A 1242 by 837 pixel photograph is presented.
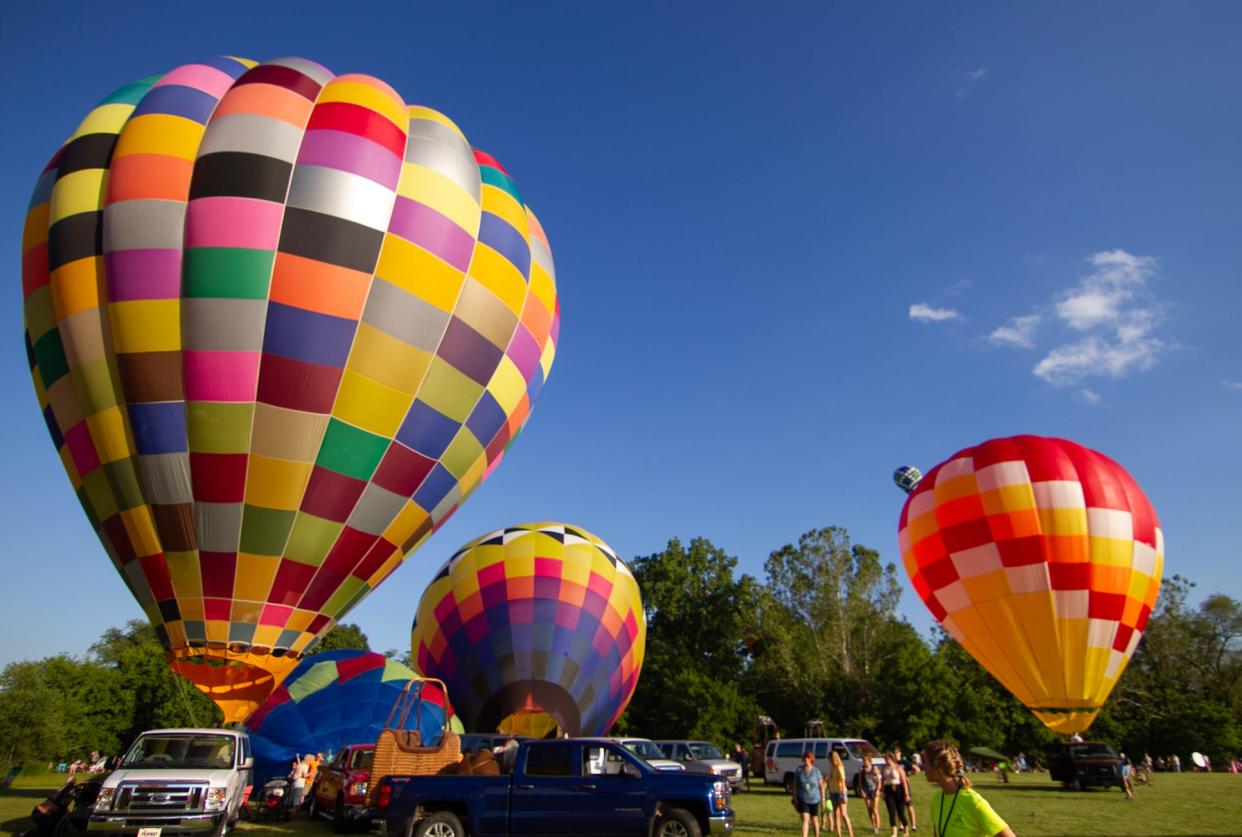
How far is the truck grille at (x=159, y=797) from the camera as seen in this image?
8.64 m

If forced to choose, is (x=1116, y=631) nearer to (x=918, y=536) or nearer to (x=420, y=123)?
(x=918, y=536)

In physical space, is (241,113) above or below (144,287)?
above

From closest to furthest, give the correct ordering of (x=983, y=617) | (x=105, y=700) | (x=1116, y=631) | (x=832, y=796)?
(x=832, y=796)
(x=1116, y=631)
(x=983, y=617)
(x=105, y=700)

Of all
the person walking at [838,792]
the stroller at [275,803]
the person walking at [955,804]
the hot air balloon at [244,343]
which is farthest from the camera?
the stroller at [275,803]

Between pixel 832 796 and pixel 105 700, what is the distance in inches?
1609

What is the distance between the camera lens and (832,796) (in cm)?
1105

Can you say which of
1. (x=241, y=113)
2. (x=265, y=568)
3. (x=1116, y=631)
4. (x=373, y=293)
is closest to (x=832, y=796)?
(x=265, y=568)

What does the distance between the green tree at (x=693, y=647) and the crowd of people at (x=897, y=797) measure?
11.4 meters

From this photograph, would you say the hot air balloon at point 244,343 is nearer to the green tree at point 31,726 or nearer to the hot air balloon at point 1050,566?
the hot air balloon at point 1050,566

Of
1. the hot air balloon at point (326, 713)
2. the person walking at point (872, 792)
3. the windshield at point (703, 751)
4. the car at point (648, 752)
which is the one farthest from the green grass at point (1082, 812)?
the hot air balloon at point (326, 713)

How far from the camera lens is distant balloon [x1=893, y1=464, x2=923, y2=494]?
155 feet

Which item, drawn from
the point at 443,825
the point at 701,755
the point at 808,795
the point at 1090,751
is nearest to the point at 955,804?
the point at 443,825

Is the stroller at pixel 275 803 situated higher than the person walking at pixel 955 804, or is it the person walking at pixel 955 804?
the person walking at pixel 955 804

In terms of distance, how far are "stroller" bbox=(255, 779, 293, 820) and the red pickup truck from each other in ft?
2.39
